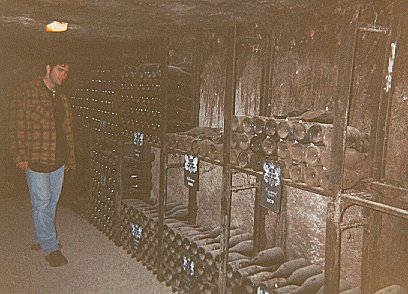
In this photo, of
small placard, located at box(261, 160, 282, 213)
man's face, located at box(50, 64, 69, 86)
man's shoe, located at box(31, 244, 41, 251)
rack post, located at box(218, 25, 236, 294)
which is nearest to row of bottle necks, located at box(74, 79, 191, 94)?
man's face, located at box(50, 64, 69, 86)

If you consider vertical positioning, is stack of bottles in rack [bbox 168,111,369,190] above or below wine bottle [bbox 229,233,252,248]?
above

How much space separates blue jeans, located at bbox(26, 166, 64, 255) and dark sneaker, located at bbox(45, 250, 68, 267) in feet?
0.26

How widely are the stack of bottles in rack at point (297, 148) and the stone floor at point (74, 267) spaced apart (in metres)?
1.97

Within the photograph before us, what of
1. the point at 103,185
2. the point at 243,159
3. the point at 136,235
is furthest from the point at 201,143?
the point at 103,185

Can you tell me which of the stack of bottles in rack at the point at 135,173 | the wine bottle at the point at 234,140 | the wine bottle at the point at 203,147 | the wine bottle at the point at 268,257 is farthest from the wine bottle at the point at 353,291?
the stack of bottles in rack at the point at 135,173

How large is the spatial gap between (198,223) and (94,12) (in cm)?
262

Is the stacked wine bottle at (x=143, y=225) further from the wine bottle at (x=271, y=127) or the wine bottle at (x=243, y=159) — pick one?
the wine bottle at (x=271, y=127)

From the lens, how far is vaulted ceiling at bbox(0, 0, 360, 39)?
2.82m

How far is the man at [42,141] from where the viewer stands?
4.58 meters

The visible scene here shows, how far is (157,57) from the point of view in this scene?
5.08 metres

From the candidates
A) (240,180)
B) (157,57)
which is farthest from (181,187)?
(157,57)

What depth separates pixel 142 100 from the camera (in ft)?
15.4

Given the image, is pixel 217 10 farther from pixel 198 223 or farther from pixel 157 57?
pixel 198 223

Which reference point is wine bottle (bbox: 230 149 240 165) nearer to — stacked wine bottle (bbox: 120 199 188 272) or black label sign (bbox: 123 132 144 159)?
stacked wine bottle (bbox: 120 199 188 272)
